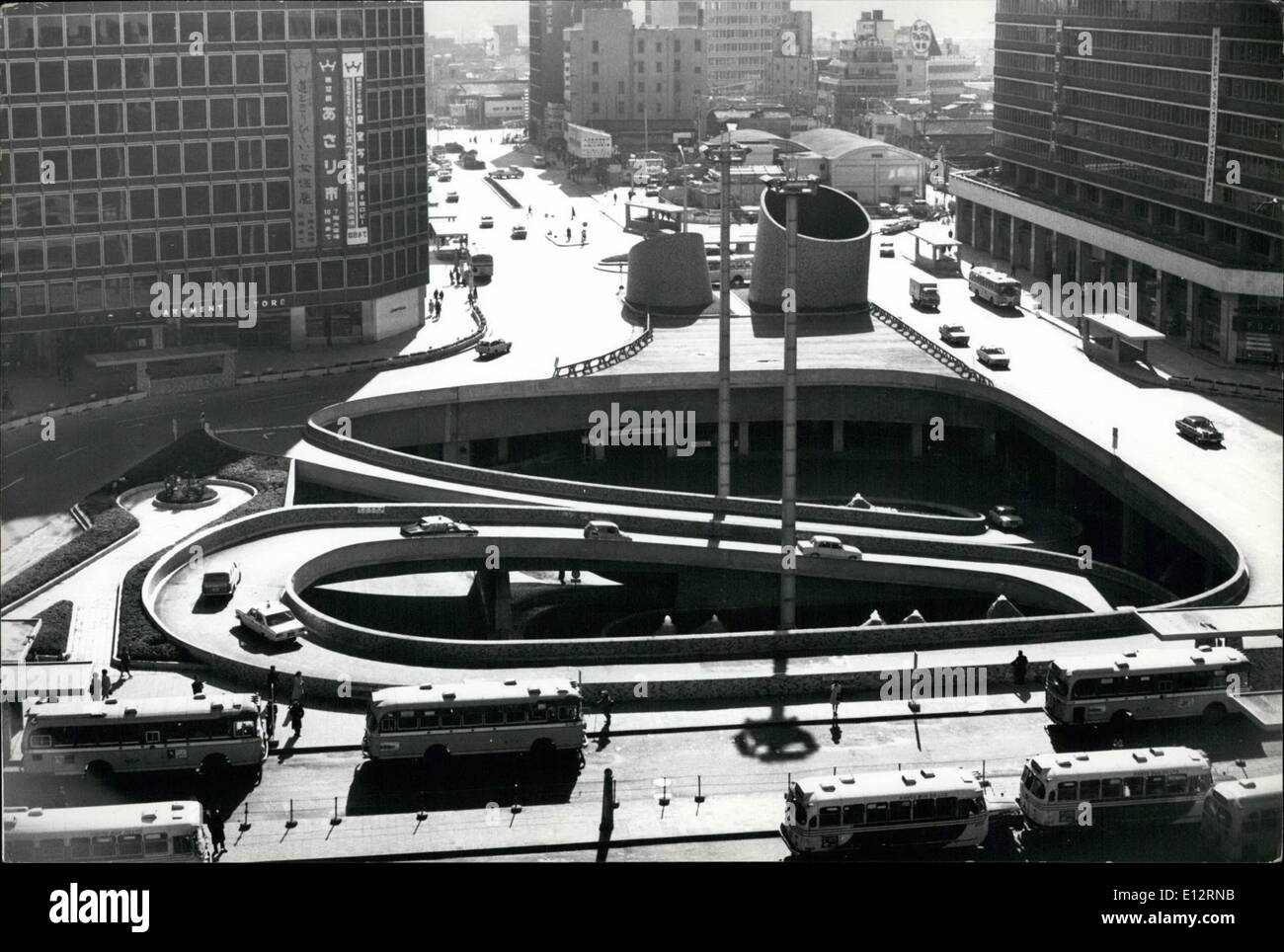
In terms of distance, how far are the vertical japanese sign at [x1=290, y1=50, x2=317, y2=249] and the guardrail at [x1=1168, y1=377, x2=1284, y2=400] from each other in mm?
29160

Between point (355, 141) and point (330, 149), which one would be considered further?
point (355, 141)

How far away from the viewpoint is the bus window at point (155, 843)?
2468 cm

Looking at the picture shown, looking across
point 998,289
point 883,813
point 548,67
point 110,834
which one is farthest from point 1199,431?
point 548,67

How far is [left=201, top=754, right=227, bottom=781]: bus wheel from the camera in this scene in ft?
95.6

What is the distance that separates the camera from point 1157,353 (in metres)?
64.6

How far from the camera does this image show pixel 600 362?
201ft

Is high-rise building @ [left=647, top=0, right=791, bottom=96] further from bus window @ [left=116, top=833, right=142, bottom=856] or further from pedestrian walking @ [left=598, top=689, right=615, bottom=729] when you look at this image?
bus window @ [left=116, top=833, right=142, bottom=856]

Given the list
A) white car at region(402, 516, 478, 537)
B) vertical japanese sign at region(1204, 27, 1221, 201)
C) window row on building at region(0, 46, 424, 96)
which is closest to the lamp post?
white car at region(402, 516, 478, 537)

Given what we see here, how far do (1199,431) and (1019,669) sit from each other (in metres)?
20.2

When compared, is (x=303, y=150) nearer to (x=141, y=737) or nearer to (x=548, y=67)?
(x=141, y=737)

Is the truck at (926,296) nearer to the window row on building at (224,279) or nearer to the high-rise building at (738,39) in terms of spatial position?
the window row on building at (224,279)

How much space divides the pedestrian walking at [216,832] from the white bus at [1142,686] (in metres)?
14.2
